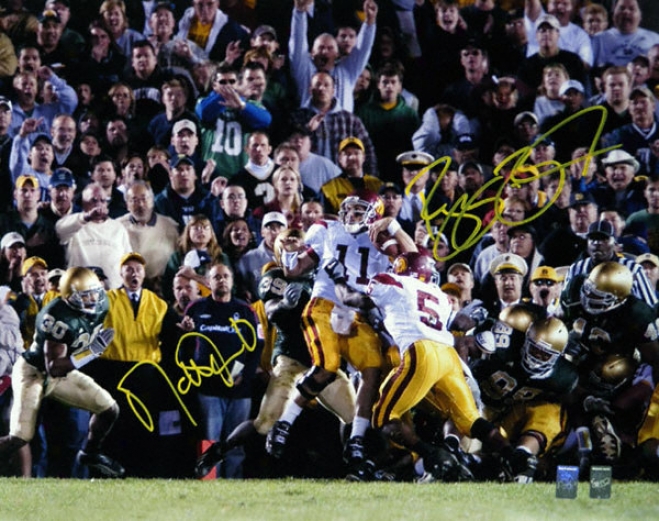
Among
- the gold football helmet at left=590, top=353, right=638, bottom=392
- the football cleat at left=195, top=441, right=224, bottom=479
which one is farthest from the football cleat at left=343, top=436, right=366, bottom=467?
the gold football helmet at left=590, top=353, right=638, bottom=392

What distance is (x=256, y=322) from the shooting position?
6.77 m

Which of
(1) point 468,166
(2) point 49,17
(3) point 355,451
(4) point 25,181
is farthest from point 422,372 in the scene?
(2) point 49,17

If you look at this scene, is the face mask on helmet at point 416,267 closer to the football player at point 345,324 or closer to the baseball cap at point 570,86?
the football player at point 345,324

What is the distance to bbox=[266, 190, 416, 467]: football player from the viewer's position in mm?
6508

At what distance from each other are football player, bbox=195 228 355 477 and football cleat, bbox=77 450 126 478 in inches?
17.8

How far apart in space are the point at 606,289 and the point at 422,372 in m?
1.27

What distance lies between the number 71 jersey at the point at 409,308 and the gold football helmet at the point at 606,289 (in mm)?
870

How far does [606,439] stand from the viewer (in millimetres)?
6641

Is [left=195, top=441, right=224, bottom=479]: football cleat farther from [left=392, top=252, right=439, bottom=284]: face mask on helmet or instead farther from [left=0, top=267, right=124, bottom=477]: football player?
[left=392, top=252, right=439, bottom=284]: face mask on helmet

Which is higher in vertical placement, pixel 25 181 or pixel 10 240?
pixel 25 181

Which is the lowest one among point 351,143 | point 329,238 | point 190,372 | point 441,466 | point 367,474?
point 367,474

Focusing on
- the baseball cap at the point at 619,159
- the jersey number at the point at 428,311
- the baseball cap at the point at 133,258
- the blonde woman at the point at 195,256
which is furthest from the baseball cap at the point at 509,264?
A: the baseball cap at the point at 133,258

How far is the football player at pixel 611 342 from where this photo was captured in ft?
21.8

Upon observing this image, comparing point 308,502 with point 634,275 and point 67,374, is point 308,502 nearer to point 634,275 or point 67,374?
point 67,374
